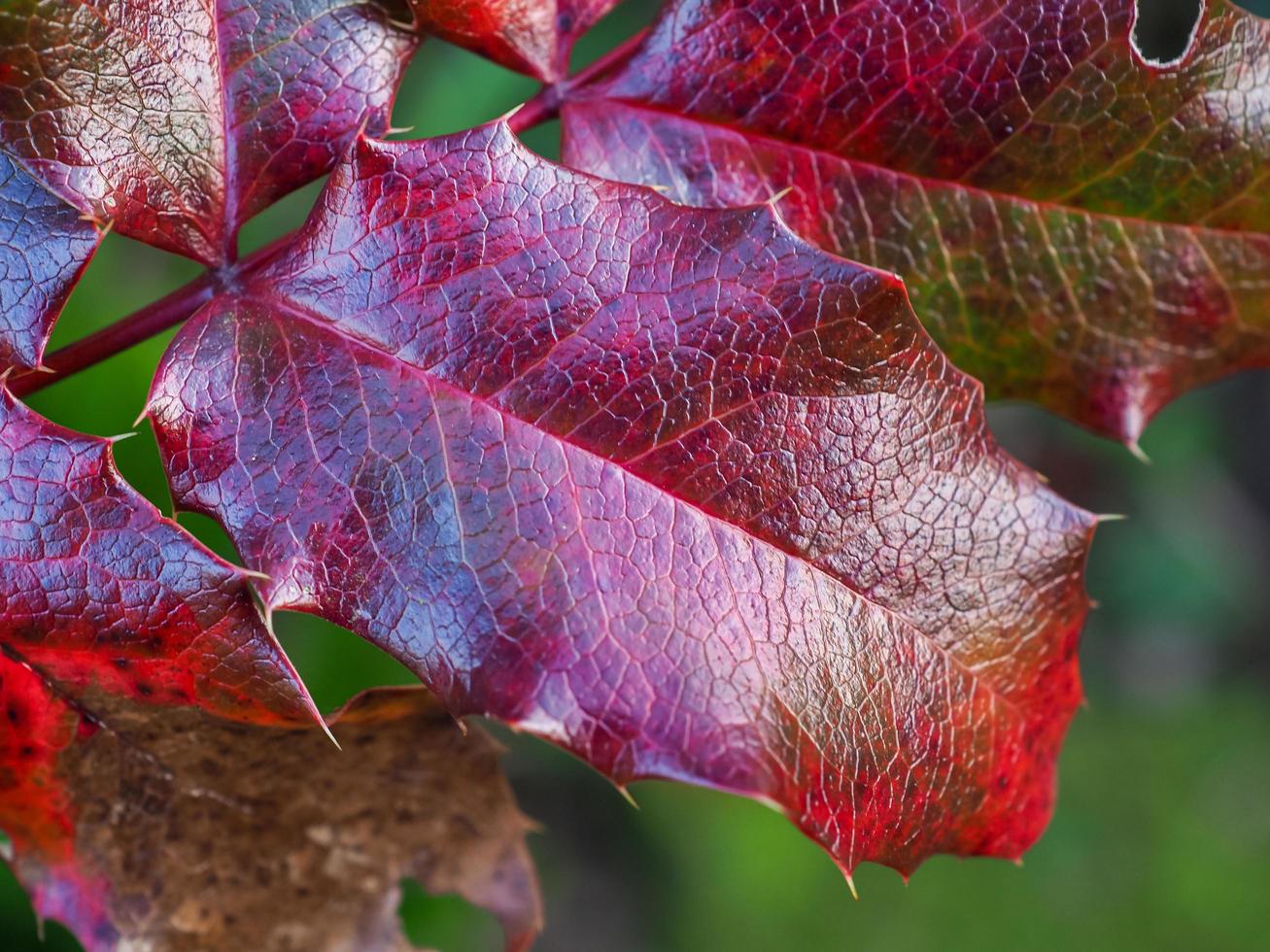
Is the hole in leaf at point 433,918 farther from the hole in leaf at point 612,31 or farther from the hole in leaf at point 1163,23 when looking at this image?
the hole in leaf at point 1163,23

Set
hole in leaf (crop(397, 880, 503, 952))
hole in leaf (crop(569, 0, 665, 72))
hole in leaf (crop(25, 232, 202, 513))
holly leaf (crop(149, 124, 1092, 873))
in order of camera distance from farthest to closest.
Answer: hole in leaf (crop(569, 0, 665, 72)) → hole in leaf (crop(397, 880, 503, 952)) → hole in leaf (crop(25, 232, 202, 513)) → holly leaf (crop(149, 124, 1092, 873))

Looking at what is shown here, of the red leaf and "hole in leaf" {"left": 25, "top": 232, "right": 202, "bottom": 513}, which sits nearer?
the red leaf

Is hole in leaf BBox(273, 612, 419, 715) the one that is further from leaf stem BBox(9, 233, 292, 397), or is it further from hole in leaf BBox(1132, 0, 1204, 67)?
hole in leaf BBox(1132, 0, 1204, 67)

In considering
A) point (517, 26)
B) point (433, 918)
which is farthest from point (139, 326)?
point (433, 918)

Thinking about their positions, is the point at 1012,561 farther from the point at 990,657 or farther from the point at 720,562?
the point at 720,562

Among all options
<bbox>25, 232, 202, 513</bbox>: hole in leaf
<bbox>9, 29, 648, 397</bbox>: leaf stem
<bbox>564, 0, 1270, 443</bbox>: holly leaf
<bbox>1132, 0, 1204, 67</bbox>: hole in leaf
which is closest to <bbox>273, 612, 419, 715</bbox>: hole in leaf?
<bbox>25, 232, 202, 513</bbox>: hole in leaf

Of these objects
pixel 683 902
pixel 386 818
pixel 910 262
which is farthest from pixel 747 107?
pixel 683 902

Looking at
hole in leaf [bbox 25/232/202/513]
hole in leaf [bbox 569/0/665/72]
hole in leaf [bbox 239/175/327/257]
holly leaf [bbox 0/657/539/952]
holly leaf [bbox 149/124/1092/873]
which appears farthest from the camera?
hole in leaf [bbox 239/175/327/257]
